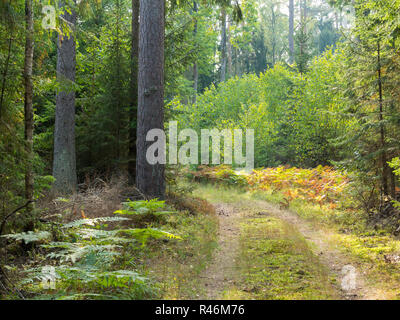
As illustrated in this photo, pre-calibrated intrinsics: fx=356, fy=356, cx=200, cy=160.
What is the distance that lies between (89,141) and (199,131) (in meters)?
12.8

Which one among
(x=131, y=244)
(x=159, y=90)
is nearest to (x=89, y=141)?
(x=159, y=90)

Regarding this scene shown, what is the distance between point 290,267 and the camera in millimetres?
5637

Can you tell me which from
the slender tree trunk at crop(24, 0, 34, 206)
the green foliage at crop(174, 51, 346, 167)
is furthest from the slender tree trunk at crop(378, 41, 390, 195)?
the slender tree trunk at crop(24, 0, 34, 206)

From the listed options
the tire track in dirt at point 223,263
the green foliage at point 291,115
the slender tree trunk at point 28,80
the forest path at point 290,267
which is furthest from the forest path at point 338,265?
the green foliage at point 291,115

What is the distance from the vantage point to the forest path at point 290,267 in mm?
4812

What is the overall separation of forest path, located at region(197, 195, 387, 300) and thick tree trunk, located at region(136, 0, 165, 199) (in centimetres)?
219

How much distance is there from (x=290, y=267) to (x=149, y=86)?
5220 mm

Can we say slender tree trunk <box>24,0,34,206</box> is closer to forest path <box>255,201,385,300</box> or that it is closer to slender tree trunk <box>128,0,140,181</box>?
forest path <box>255,201,385,300</box>

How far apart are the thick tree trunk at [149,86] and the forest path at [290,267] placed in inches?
86.1

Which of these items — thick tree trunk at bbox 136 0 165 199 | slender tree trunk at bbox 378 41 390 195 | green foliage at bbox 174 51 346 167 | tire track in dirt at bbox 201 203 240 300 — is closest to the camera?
tire track in dirt at bbox 201 203 240 300

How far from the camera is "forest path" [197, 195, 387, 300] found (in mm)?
4812

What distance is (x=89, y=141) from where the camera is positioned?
11445 millimetres

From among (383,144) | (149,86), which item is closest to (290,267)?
(383,144)

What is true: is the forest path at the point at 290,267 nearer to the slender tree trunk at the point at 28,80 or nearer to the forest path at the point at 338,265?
the forest path at the point at 338,265
